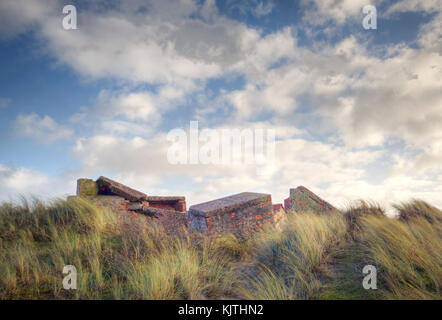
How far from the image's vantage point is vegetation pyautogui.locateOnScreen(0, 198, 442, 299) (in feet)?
11.1

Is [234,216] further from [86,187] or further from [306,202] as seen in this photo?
[86,187]

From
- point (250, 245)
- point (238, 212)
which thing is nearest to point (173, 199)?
point (238, 212)

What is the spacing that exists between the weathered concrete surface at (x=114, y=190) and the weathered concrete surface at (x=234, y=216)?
3.32 meters

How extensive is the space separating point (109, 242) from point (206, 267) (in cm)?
236

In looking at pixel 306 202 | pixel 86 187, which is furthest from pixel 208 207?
pixel 86 187

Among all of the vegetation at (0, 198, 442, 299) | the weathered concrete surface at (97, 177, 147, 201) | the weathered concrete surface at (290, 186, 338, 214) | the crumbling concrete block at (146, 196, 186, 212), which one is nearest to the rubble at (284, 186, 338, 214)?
the weathered concrete surface at (290, 186, 338, 214)

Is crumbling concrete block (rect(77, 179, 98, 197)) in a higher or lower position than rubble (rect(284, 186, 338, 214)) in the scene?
higher

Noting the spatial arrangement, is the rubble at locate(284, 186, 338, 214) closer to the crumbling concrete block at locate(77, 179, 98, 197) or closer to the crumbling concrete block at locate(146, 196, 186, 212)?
the crumbling concrete block at locate(146, 196, 186, 212)

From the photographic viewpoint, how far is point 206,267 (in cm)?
419

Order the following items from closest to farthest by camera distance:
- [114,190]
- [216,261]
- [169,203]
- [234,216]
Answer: [216,261] → [234,216] → [114,190] → [169,203]

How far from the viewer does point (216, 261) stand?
173 inches

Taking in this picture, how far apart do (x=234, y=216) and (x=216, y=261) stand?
2106 millimetres

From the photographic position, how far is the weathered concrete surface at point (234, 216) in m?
6.17

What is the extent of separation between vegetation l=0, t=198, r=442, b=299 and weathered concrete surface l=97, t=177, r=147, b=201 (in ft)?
8.95
